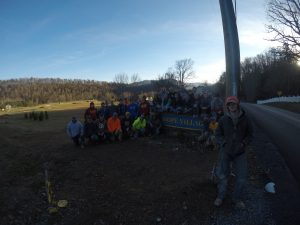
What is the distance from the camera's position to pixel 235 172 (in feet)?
20.2

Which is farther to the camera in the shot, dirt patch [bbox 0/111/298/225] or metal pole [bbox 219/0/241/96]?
metal pole [bbox 219/0/241/96]

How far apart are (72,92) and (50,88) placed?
16.7 metres

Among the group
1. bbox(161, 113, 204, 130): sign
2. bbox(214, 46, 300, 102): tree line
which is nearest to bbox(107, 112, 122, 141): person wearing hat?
bbox(161, 113, 204, 130): sign

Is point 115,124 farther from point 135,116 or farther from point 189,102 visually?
point 189,102

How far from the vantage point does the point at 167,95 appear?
1437 centimetres

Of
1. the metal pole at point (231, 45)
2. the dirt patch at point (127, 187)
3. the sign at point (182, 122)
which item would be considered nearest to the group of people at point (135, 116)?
the sign at point (182, 122)

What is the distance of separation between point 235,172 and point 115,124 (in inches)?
307

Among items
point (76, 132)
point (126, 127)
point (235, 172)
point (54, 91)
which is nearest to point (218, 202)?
point (235, 172)

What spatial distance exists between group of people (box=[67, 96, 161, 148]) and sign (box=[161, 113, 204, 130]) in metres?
0.32

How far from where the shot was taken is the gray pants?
604 centimetres

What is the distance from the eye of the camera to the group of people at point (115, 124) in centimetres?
1317

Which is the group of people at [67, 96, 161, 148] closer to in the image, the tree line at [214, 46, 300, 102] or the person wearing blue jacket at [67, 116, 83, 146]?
the person wearing blue jacket at [67, 116, 83, 146]

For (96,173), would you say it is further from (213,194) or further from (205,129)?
(205,129)

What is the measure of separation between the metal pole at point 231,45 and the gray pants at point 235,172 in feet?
8.34
